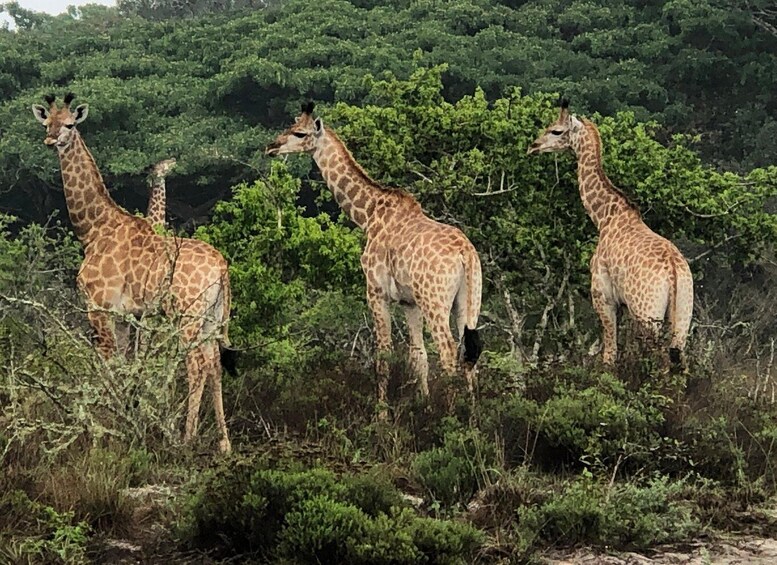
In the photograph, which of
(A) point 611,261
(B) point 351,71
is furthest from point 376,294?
(B) point 351,71

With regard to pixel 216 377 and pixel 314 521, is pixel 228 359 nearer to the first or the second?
pixel 216 377

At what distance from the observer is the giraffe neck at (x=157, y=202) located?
37.4 ft

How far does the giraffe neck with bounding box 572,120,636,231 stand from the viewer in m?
10.8

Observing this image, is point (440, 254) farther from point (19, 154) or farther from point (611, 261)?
point (19, 154)

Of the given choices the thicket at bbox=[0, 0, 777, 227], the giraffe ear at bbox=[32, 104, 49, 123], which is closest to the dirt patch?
the giraffe ear at bbox=[32, 104, 49, 123]

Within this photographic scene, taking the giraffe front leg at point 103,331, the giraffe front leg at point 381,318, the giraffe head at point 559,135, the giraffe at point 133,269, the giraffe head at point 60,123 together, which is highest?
the giraffe head at point 60,123

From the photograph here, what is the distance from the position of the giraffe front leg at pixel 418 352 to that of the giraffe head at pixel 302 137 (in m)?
1.57

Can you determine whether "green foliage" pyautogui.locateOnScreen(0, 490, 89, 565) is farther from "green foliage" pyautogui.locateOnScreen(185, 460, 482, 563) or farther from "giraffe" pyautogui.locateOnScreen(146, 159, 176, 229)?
"giraffe" pyautogui.locateOnScreen(146, 159, 176, 229)

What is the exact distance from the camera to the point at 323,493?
563 cm

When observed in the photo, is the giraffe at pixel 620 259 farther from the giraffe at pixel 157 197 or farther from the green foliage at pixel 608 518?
the giraffe at pixel 157 197

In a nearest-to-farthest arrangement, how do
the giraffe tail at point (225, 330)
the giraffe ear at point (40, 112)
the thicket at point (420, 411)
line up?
the thicket at point (420, 411) < the giraffe tail at point (225, 330) < the giraffe ear at point (40, 112)

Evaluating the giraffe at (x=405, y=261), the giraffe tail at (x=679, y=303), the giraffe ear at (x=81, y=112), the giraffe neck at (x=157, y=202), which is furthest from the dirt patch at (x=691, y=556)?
the giraffe neck at (x=157, y=202)

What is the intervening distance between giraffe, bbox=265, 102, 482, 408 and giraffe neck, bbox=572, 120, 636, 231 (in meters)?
2.09

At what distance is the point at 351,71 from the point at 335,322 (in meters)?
12.6
